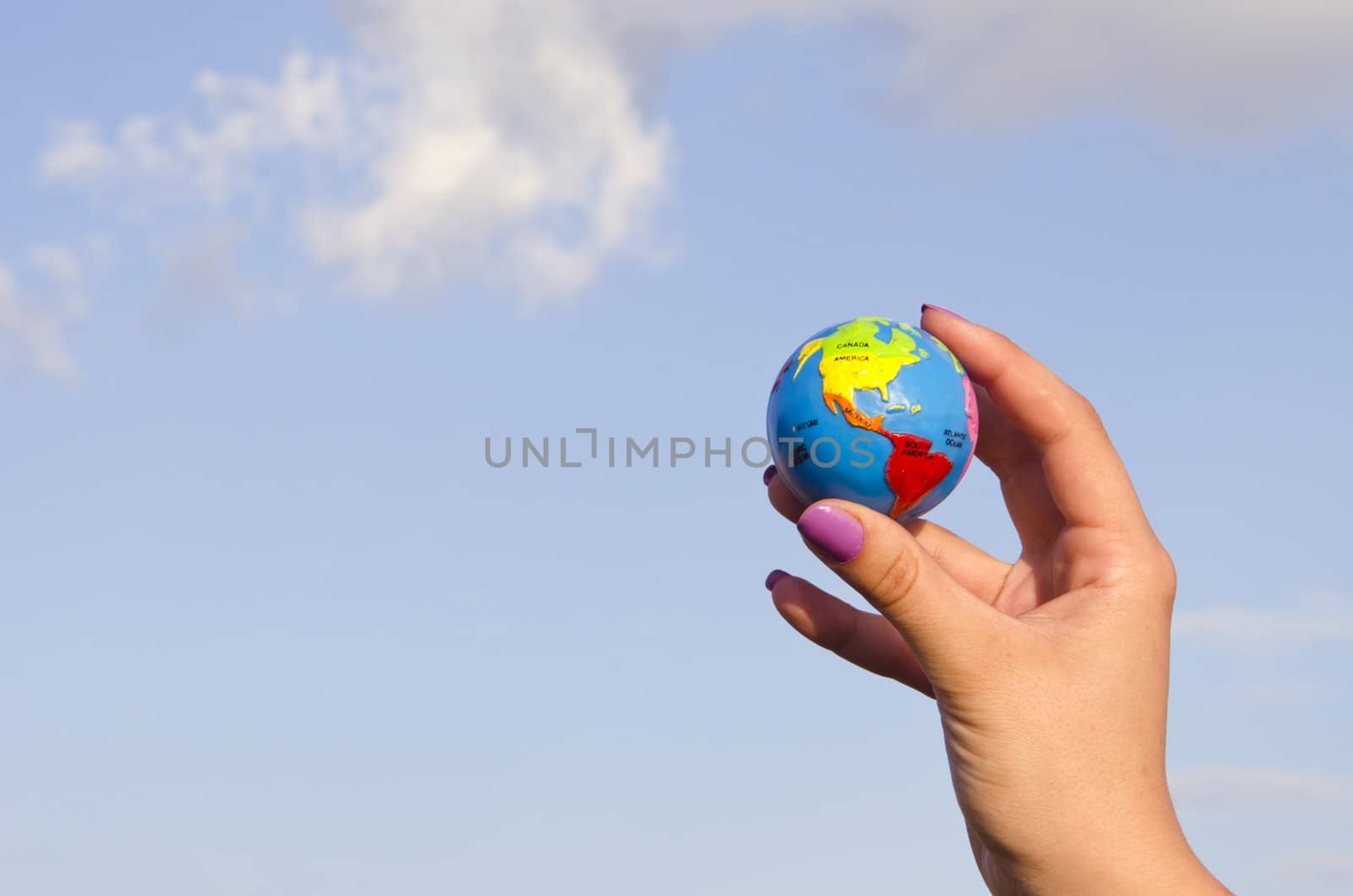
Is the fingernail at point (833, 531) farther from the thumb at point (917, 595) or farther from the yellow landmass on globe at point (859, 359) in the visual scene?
the yellow landmass on globe at point (859, 359)

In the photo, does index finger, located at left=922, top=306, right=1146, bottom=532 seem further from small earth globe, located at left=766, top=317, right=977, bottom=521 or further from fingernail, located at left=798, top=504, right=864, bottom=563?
fingernail, located at left=798, top=504, right=864, bottom=563

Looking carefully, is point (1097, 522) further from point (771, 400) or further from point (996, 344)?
point (771, 400)

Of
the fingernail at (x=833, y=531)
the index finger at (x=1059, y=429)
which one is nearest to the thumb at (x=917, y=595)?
the fingernail at (x=833, y=531)

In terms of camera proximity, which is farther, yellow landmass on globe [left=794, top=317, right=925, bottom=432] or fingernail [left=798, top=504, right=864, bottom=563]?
yellow landmass on globe [left=794, top=317, right=925, bottom=432]

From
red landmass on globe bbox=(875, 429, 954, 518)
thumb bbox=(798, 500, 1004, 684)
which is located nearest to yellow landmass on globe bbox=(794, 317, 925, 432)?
red landmass on globe bbox=(875, 429, 954, 518)

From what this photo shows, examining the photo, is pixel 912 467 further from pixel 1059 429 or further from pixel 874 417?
pixel 1059 429

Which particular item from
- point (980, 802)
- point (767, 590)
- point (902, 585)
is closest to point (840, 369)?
point (767, 590)

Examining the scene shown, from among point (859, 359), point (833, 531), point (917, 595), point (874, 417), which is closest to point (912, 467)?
point (874, 417)
